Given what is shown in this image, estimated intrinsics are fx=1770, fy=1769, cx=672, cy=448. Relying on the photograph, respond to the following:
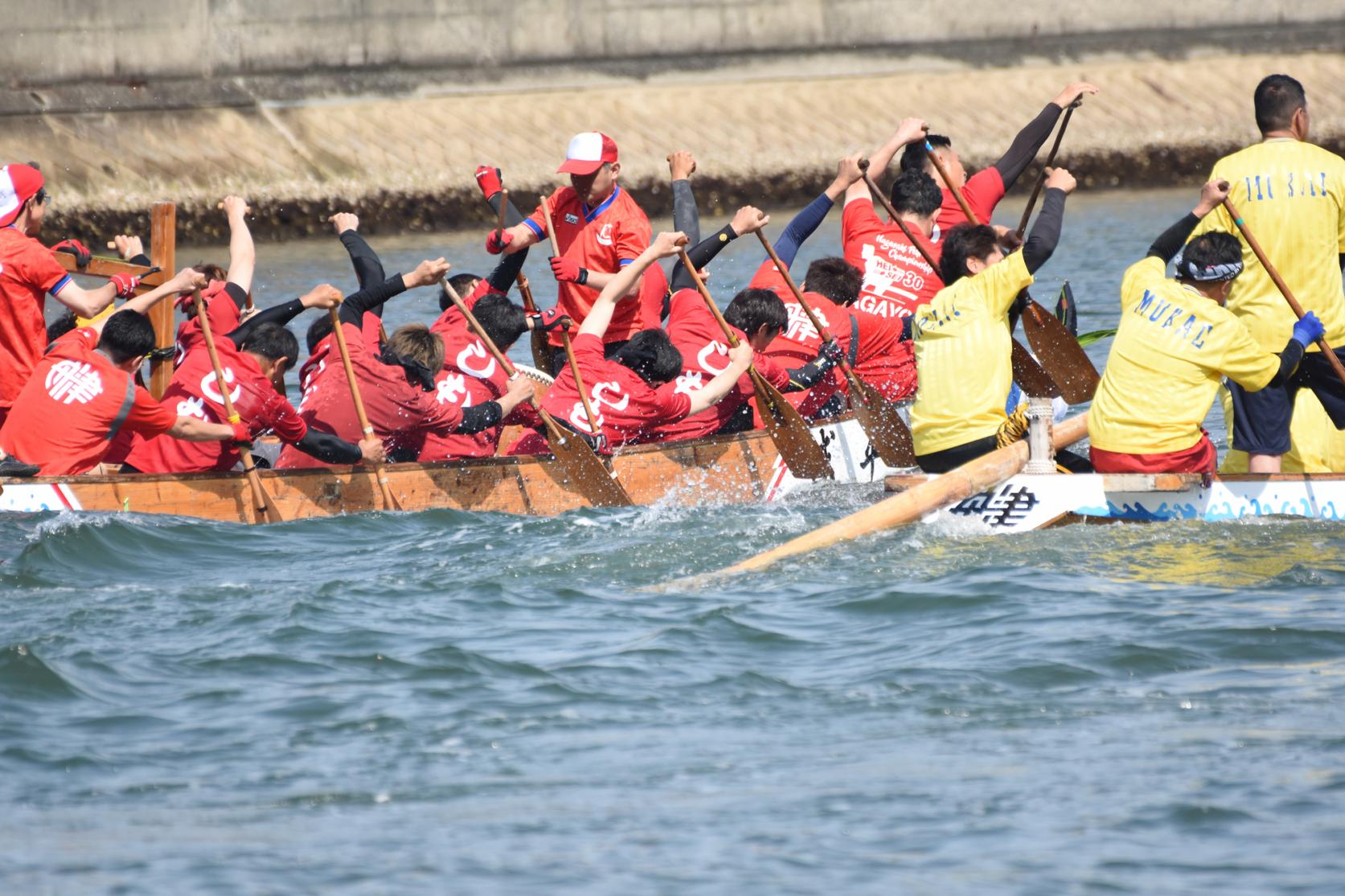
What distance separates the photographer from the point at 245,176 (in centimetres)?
2494

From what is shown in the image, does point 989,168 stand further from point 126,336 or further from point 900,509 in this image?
point 126,336

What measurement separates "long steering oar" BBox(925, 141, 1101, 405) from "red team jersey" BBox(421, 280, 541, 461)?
308 centimetres

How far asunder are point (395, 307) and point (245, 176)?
6.23m

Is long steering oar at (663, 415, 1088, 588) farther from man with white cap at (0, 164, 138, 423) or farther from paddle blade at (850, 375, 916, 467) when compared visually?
man with white cap at (0, 164, 138, 423)

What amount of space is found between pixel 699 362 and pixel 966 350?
247 cm

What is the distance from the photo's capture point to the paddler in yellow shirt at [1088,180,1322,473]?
754 cm

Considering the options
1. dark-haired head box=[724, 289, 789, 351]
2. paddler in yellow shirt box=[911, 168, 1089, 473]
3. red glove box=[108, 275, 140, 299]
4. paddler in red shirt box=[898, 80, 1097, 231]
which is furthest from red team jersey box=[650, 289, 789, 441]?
red glove box=[108, 275, 140, 299]

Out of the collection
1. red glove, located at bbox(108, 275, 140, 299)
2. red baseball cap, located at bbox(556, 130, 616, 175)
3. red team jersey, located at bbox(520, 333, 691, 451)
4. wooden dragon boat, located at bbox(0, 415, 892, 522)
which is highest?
red baseball cap, located at bbox(556, 130, 616, 175)

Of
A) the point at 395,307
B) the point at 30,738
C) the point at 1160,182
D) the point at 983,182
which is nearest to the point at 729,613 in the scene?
the point at 30,738

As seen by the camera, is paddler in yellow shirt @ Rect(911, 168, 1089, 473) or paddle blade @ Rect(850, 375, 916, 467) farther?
paddle blade @ Rect(850, 375, 916, 467)

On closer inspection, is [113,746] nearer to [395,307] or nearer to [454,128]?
[395,307]

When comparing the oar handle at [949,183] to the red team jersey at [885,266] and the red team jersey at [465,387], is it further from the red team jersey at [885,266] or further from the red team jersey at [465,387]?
the red team jersey at [465,387]

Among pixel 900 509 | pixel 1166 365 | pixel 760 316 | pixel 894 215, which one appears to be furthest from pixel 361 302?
pixel 1166 365

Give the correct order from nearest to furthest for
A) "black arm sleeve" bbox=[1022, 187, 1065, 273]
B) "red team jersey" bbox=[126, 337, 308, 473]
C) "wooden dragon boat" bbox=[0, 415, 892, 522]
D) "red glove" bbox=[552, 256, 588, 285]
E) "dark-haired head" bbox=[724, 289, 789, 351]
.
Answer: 1. "black arm sleeve" bbox=[1022, 187, 1065, 273]
2. "wooden dragon boat" bbox=[0, 415, 892, 522]
3. "red team jersey" bbox=[126, 337, 308, 473]
4. "dark-haired head" bbox=[724, 289, 789, 351]
5. "red glove" bbox=[552, 256, 588, 285]
